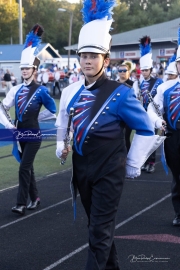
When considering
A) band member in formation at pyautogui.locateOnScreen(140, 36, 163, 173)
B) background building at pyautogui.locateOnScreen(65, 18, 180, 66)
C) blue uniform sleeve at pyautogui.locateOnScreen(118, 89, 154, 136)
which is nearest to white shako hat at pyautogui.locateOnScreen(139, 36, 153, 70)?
band member in formation at pyautogui.locateOnScreen(140, 36, 163, 173)

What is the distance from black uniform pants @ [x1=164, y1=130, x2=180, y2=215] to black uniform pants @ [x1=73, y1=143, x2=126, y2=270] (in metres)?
2.00

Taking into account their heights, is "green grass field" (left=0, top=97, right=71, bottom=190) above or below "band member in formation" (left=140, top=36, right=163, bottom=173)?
below

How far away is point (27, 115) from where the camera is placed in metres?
7.19

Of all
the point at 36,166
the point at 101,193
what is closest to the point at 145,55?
the point at 36,166

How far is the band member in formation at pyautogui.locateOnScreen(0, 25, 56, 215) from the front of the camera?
7.11 metres

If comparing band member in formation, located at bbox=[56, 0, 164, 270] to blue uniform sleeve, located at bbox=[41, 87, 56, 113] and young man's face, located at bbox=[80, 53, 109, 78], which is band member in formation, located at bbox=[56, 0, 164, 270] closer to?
young man's face, located at bbox=[80, 53, 109, 78]

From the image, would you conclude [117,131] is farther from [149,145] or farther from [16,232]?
[16,232]

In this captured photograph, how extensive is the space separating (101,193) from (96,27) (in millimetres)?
1229

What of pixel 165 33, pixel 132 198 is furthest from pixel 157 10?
pixel 132 198

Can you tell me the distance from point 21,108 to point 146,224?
2.13 metres

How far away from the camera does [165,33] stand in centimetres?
4400

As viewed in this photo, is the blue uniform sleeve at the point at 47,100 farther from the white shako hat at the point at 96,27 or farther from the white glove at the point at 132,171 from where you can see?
the white glove at the point at 132,171

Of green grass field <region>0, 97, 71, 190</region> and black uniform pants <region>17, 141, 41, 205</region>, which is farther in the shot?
green grass field <region>0, 97, 71, 190</region>

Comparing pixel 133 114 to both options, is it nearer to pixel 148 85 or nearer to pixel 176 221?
pixel 176 221
